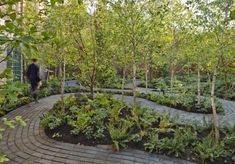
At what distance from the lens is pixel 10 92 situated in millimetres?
1036

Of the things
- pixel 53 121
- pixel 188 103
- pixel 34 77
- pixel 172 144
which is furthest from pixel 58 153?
pixel 188 103

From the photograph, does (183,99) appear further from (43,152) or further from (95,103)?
(43,152)

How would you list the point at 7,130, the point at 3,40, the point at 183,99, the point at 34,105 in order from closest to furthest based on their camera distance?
the point at 3,40 < the point at 7,130 < the point at 34,105 < the point at 183,99

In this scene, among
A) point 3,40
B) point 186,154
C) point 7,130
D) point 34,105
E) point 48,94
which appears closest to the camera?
point 3,40

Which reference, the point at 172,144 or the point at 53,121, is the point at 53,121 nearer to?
the point at 53,121

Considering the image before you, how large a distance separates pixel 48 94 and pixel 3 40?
9.00 m

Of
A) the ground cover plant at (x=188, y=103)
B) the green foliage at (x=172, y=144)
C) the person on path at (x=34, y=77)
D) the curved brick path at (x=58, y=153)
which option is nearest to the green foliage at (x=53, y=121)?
the curved brick path at (x=58, y=153)

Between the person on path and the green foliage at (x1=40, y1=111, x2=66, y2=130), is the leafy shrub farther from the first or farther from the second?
the person on path

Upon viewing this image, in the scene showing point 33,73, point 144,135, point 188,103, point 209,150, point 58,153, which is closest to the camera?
point 209,150

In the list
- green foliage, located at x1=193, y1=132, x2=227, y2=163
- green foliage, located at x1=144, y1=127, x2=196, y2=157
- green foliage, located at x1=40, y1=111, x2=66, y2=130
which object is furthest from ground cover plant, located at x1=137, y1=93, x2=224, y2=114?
green foliage, located at x1=40, y1=111, x2=66, y2=130

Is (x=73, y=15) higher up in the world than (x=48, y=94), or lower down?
higher up

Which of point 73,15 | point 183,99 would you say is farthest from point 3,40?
point 183,99

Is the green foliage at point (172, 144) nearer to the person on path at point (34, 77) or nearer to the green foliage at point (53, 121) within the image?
the green foliage at point (53, 121)

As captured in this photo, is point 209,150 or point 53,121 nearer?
point 209,150
